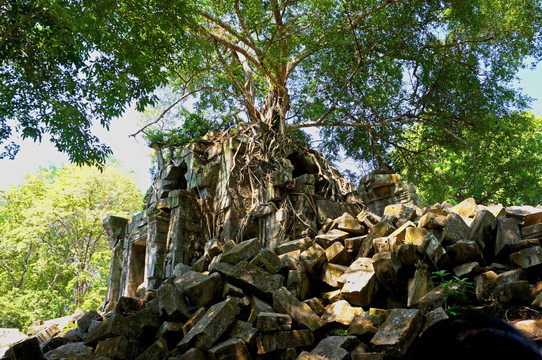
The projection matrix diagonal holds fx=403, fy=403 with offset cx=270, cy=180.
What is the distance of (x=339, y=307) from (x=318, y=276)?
0.86 meters

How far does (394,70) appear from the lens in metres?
11.3

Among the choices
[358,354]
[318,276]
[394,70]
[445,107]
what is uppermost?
[394,70]

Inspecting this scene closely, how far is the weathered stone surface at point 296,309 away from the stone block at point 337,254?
1.09 m

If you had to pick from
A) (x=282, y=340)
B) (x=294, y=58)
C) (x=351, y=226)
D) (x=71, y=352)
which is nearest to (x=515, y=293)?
(x=282, y=340)

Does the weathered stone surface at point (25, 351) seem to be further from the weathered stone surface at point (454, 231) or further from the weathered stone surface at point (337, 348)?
the weathered stone surface at point (454, 231)

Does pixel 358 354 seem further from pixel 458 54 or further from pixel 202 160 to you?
pixel 458 54

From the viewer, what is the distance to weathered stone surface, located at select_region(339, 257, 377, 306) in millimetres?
4992

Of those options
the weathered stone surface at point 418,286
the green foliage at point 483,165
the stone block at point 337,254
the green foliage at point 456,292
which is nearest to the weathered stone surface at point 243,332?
the stone block at point 337,254

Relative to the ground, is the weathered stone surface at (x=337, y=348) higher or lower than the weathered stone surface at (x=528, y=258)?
lower

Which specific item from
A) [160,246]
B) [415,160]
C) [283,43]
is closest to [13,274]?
[160,246]

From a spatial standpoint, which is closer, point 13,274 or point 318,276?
point 318,276

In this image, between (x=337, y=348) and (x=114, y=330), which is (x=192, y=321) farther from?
(x=337, y=348)

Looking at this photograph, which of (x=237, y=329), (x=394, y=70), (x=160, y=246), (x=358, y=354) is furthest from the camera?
(x=394, y=70)

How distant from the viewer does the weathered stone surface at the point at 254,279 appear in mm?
5434
